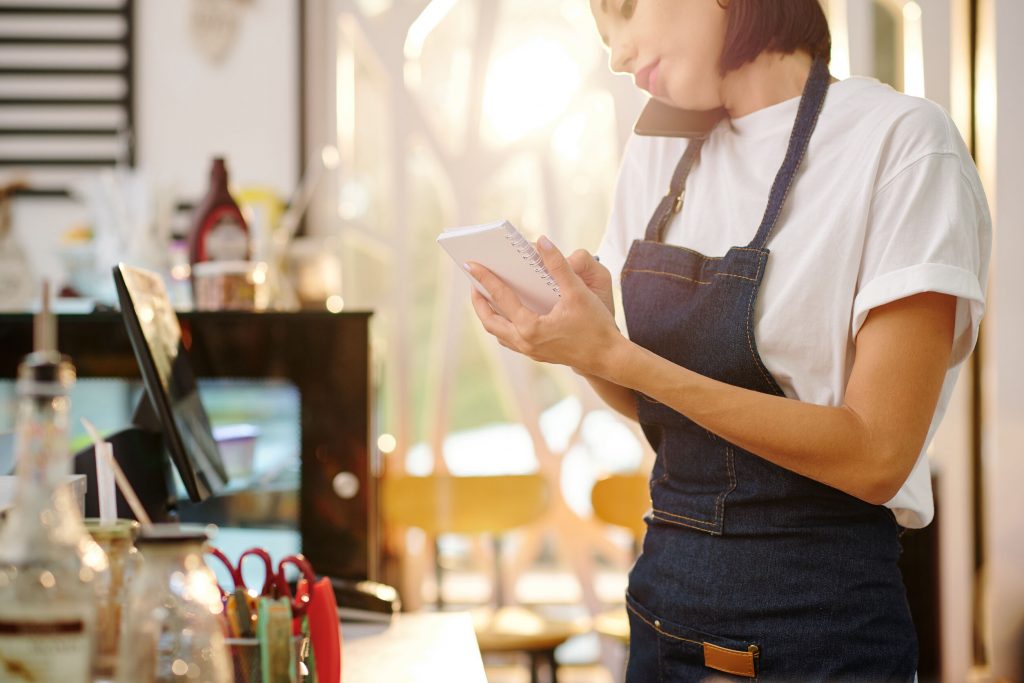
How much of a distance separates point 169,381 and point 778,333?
2.32 feet

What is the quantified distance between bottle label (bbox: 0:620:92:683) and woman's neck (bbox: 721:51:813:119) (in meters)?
0.93

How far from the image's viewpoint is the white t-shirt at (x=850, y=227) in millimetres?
925

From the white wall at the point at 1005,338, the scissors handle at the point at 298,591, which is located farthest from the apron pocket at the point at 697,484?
the white wall at the point at 1005,338

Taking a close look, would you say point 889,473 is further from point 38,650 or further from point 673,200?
point 38,650

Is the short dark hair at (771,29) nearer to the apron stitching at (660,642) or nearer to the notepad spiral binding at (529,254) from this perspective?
the notepad spiral binding at (529,254)

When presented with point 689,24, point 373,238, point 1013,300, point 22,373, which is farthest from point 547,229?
point 22,373

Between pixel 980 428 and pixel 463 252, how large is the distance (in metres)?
2.69

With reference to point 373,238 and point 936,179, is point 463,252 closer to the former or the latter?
point 936,179

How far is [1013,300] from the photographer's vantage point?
2.97 m

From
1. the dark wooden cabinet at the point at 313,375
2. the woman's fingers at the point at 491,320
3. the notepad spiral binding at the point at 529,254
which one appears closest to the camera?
the notepad spiral binding at the point at 529,254

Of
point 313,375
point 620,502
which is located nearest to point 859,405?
point 313,375

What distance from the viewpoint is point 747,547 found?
41.1 inches

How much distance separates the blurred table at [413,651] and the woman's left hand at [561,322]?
35cm

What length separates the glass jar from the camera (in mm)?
619
